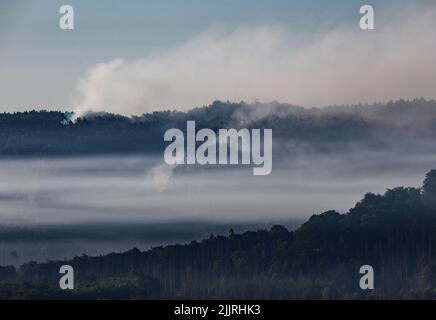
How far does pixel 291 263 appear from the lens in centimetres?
6425

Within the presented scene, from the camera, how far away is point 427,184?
61.7 m

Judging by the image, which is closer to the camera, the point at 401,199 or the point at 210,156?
the point at 210,156

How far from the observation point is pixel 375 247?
204 ft

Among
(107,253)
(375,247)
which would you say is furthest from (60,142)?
(375,247)

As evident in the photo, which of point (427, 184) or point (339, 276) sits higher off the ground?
point (427, 184)

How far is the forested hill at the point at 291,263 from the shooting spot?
59.9 meters

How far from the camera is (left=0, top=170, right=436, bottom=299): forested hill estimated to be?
59875 millimetres
